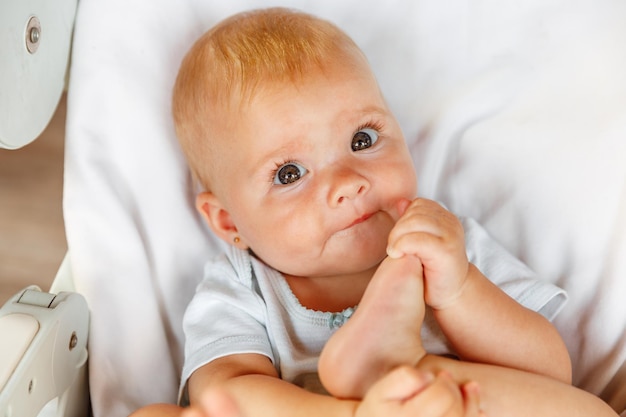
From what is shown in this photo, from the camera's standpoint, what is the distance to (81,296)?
1.01 metres

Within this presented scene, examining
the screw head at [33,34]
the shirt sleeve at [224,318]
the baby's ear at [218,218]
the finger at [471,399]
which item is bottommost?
the shirt sleeve at [224,318]

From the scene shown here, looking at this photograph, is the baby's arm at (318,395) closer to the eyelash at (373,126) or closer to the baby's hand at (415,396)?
the baby's hand at (415,396)

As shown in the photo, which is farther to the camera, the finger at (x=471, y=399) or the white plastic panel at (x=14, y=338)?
the white plastic panel at (x=14, y=338)

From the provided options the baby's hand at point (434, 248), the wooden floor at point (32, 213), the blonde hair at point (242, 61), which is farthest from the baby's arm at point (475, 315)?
the wooden floor at point (32, 213)

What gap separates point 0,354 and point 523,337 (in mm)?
565

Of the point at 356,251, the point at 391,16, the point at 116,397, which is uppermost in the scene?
the point at 391,16

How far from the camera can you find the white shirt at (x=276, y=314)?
0.96 metres

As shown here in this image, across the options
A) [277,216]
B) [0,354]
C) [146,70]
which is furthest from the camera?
[146,70]

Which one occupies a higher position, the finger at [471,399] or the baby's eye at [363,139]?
the baby's eye at [363,139]

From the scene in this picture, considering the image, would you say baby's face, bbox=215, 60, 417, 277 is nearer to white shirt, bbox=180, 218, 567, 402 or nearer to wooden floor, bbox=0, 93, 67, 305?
white shirt, bbox=180, 218, 567, 402

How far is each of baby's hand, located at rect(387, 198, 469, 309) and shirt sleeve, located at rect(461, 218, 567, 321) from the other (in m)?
0.15

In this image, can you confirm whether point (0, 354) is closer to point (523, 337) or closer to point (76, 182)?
point (76, 182)

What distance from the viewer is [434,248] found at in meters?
0.83

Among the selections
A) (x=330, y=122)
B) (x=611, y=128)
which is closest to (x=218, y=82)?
(x=330, y=122)
